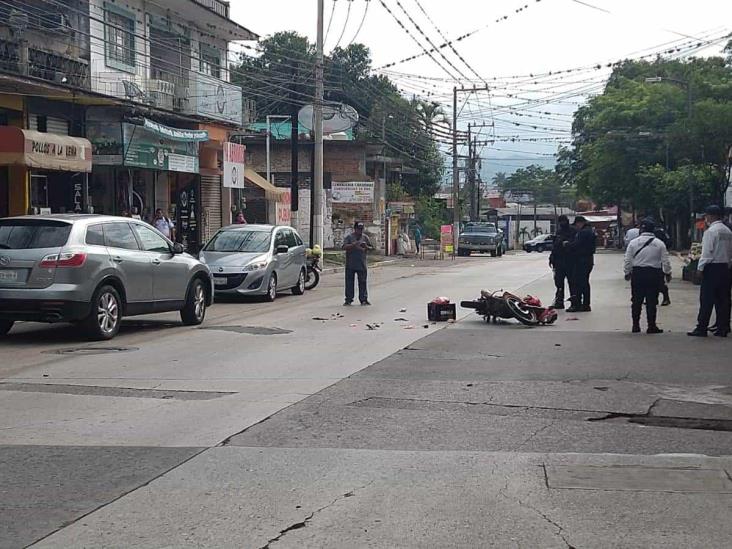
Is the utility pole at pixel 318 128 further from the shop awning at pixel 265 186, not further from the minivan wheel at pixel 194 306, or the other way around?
the minivan wheel at pixel 194 306

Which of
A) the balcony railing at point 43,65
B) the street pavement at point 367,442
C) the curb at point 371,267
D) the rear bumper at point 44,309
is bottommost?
the curb at point 371,267

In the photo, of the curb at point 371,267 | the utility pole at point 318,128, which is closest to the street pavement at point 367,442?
the utility pole at point 318,128

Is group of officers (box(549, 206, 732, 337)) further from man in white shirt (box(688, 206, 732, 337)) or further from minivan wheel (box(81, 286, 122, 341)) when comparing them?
minivan wheel (box(81, 286, 122, 341))

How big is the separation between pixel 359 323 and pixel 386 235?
36.3m

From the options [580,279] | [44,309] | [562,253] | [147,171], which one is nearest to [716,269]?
[580,279]

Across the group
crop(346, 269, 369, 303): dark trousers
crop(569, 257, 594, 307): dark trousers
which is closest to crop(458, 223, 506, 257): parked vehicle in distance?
crop(346, 269, 369, 303): dark trousers

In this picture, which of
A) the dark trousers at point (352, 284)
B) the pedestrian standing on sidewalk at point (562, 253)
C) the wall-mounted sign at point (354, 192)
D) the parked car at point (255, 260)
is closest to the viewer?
the pedestrian standing on sidewalk at point (562, 253)

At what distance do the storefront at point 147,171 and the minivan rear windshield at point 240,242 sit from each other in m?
6.55

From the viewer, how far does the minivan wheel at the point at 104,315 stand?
518 inches

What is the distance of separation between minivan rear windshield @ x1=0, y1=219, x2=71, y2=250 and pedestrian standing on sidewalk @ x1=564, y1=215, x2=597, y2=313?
30.7 feet

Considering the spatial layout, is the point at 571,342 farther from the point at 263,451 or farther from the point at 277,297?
the point at 277,297

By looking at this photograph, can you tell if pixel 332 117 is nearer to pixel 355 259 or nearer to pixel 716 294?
pixel 355 259

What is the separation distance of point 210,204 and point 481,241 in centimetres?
2536

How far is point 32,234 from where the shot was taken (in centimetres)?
1310
